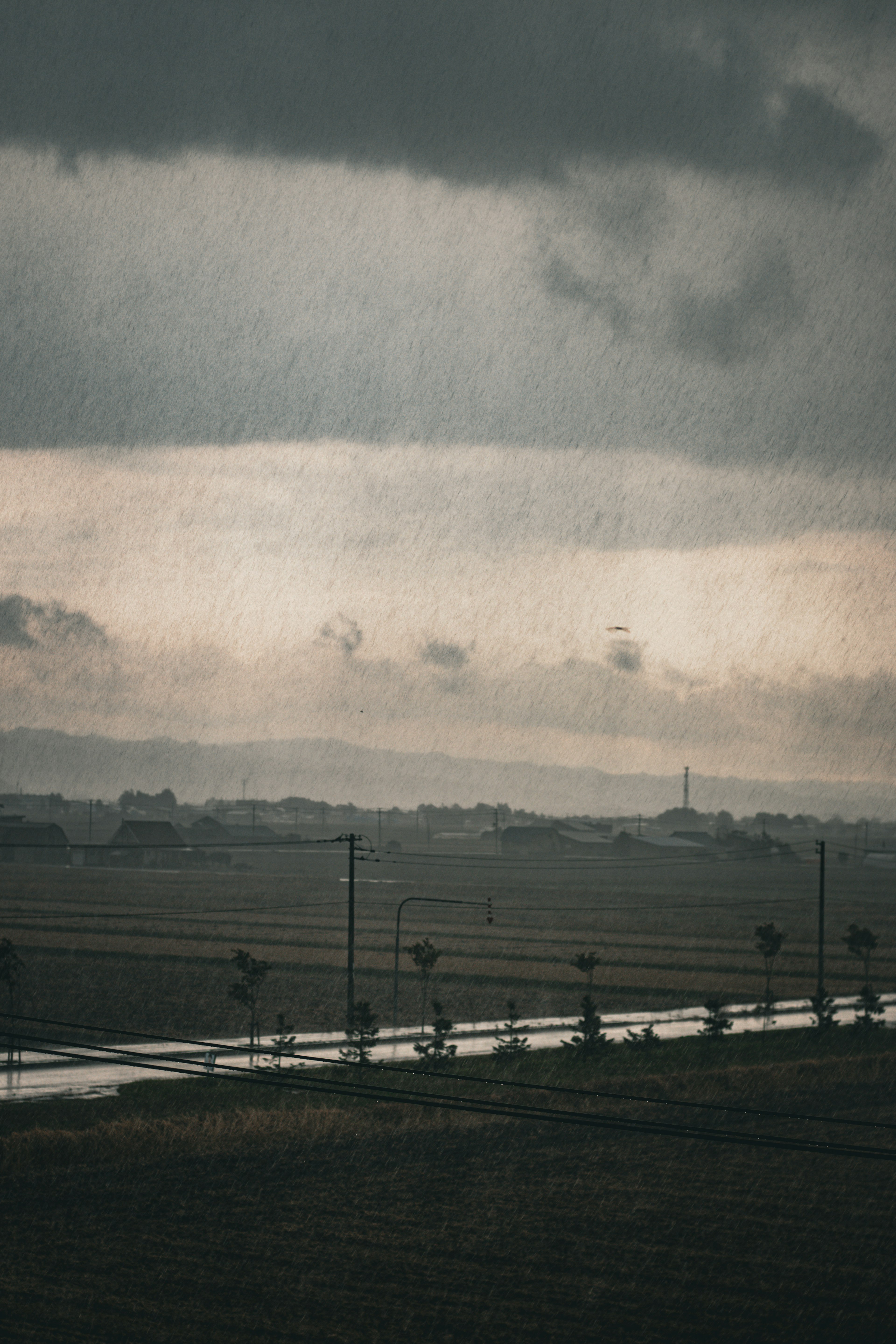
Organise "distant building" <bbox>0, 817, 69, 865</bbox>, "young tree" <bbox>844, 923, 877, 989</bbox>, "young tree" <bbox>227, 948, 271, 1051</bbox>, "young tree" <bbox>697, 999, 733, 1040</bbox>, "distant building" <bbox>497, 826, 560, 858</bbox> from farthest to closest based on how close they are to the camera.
→ 1. "distant building" <bbox>497, 826, 560, 858</bbox>
2. "distant building" <bbox>0, 817, 69, 865</bbox>
3. "young tree" <bbox>844, 923, 877, 989</bbox>
4. "young tree" <bbox>697, 999, 733, 1040</bbox>
5. "young tree" <bbox>227, 948, 271, 1051</bbox>

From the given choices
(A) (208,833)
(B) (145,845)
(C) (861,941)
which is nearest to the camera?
(C) (861,941)

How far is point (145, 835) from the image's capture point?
5901 inches

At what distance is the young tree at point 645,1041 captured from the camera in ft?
134

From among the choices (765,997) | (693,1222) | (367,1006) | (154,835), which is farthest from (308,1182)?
(154,835)

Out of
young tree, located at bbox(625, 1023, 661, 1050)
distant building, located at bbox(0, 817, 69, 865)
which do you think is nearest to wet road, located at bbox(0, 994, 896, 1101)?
young tree, located at bbox(625, 1023, 661, 1050)

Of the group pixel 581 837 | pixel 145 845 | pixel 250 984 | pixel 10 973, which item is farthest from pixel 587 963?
pixel 581 837

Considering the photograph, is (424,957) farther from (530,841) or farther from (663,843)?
(663,843)

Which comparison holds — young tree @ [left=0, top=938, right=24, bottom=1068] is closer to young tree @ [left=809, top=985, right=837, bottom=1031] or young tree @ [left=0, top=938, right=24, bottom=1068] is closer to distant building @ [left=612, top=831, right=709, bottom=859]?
young tree @ [left=809, top=985, right=837, bottom=1031]

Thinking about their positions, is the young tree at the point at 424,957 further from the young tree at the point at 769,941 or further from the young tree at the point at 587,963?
the young tree at the point at 769,941

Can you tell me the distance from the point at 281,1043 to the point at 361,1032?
2.48 m

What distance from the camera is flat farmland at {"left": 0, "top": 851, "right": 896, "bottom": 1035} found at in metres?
50.8

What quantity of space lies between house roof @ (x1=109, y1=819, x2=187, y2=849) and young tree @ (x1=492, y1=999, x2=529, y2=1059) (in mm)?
109711

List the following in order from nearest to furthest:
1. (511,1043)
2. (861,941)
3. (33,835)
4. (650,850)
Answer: (511,1043) < (861,941) < (33,835) < (650,850)

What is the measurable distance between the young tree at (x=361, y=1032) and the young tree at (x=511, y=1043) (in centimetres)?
387
